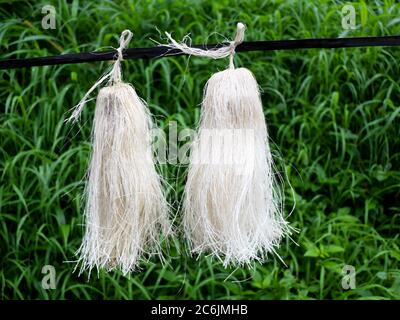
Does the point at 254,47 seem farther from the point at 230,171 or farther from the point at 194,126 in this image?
the point at 194,126

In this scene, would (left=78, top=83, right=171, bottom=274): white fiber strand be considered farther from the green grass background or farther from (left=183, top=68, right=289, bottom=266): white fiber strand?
the green grass background

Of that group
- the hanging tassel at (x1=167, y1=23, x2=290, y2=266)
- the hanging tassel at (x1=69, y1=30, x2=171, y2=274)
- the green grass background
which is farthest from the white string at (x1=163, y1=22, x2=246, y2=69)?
the green grass background

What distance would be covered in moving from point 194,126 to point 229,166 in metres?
1.05

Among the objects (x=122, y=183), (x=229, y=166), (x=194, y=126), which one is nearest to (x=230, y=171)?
(x=229, y=166)

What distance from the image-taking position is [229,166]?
4.24ft

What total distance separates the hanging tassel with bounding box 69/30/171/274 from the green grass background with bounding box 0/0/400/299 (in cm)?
73

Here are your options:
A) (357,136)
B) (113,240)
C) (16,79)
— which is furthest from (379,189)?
(16,79)

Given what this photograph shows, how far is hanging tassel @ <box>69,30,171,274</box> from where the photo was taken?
1316 mm

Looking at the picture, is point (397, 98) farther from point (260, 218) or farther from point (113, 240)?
point (113, 240)

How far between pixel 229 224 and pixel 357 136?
135cm

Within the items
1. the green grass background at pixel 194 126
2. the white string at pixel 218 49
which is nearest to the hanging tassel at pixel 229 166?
the white string at pixel 218 49

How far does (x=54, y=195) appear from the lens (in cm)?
224

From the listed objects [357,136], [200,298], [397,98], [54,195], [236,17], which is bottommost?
[200,298]
